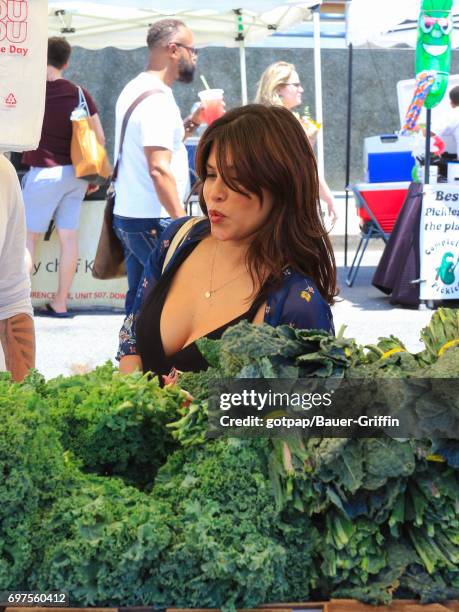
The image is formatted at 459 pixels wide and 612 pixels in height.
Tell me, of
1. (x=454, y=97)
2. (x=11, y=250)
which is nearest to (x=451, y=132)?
(x=454, y=97)

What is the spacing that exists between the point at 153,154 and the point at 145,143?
8 cm

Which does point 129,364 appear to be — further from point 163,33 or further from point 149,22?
point 149,22

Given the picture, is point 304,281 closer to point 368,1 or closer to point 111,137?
point 368,1

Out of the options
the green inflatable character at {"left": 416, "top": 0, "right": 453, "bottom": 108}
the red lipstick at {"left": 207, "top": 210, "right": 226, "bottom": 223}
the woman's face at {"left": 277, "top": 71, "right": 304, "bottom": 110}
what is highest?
the green inflatable character at {"left": 416, "top": 0, "right": 453, "bottom": 108}

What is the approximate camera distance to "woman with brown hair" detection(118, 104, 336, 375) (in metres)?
2.27

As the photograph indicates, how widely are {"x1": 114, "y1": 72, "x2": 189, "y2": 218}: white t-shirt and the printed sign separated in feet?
10.2

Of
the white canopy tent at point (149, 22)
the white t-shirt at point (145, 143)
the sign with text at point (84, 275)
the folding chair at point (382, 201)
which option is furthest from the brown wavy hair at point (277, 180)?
the white canopy tent at point (149, 22)

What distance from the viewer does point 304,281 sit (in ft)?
7.55

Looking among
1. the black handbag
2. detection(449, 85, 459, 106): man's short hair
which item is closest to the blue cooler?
detection(449, 85, 459, 106): man's short hair

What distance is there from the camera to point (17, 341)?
2.63 meters

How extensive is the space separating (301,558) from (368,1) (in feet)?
30.7

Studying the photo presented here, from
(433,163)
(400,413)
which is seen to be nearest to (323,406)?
(400,413)

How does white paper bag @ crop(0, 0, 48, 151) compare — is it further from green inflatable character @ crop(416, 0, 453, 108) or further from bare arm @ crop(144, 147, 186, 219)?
green inflatable character @ crop(416, 0, 453, 108)

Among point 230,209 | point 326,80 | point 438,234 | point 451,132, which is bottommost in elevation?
point 438,234
